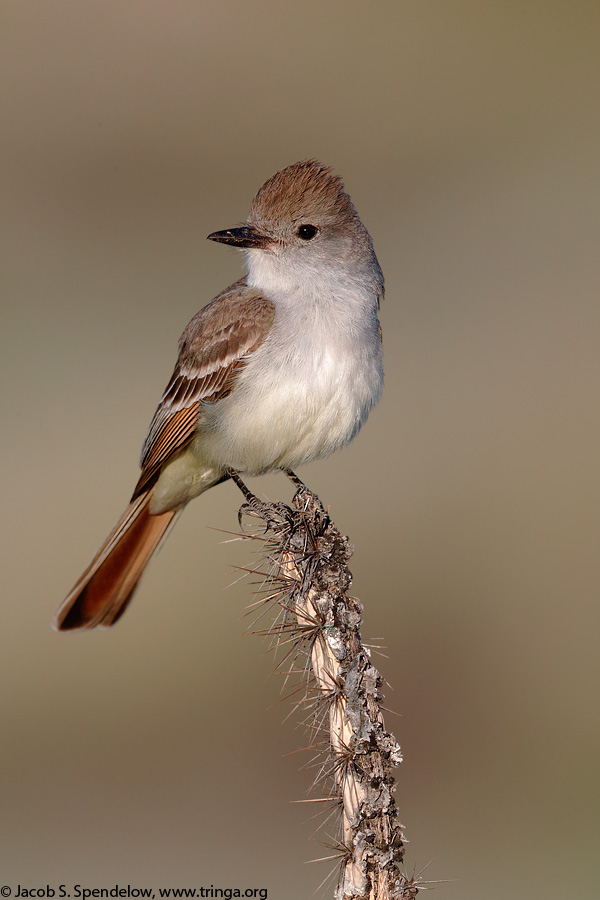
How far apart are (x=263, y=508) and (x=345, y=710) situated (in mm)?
1618

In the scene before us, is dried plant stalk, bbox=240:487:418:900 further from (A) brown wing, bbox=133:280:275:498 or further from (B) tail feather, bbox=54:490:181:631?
(B) tail feather, bbox=54:490:181:631

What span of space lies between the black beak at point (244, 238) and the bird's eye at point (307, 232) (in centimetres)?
15

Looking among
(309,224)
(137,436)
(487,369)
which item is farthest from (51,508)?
(309,224)

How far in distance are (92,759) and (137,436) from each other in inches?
138

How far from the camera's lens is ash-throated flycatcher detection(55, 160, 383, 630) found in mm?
4551

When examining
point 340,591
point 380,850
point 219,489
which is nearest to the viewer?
point 380,850

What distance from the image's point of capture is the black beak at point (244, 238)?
15.7 feet

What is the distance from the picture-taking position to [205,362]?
492cm

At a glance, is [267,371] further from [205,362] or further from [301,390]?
[205,362]

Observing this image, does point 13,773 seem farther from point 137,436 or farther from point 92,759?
point 137,436

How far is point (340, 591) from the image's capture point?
327 cm

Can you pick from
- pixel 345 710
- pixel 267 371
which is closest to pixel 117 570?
pixel 267 371

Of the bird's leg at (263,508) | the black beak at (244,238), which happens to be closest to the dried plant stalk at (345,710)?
the bird's leg at (263,508)

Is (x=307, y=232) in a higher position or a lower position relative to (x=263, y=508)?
higher
